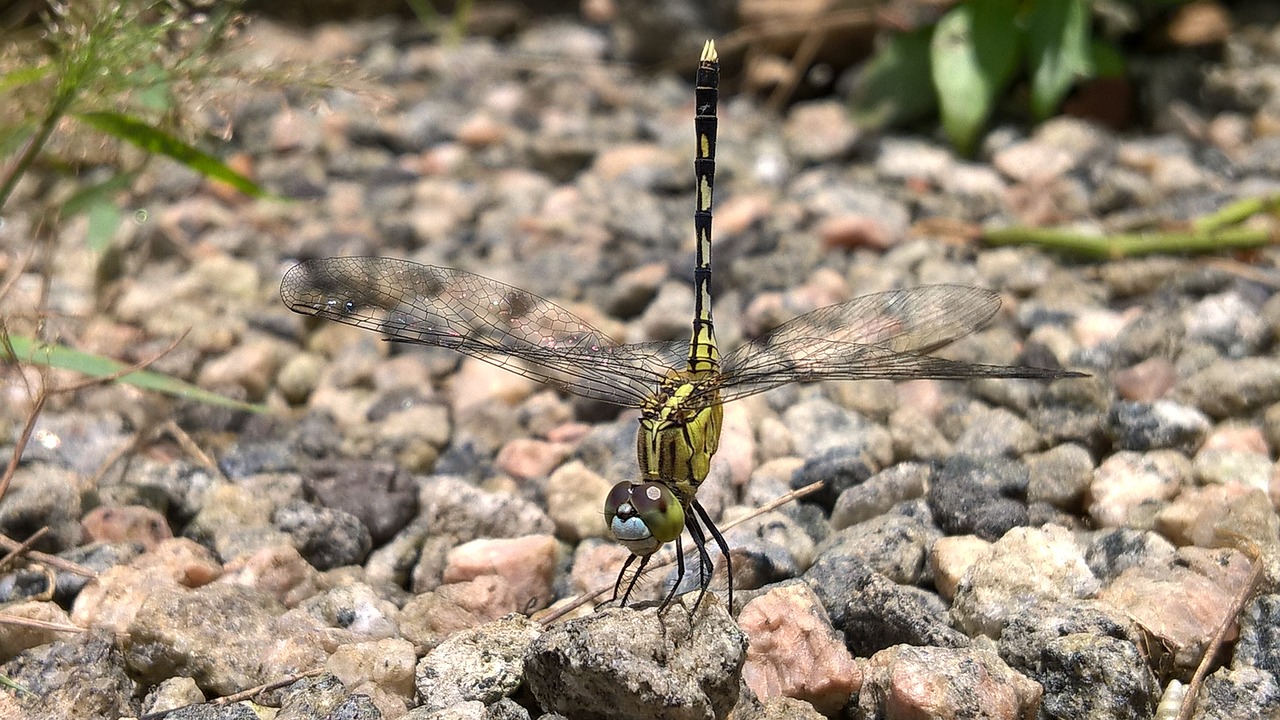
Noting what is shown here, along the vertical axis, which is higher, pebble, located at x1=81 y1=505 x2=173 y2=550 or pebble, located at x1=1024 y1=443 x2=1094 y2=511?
pebble, located at x1=1024 y1=443 x2=1094 y2=511

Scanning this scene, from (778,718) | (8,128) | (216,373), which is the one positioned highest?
(8,128)

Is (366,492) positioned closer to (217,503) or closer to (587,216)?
(217,503)

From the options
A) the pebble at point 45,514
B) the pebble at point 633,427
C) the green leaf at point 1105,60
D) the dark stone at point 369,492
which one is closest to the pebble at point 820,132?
the pebble at point 633,427

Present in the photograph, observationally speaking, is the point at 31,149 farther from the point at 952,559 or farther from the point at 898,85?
the point at 898,85

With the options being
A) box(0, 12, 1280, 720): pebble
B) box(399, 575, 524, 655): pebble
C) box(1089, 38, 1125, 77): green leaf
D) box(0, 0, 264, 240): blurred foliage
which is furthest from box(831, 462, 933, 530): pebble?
box(1089, 38, 1125, 77): green leaf

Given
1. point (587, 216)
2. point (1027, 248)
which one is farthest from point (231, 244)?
A: point (1027, 248)

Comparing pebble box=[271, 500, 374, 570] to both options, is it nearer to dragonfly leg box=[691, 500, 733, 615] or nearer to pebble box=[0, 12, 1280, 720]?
pebble box=[0, 12, 1280, 720]

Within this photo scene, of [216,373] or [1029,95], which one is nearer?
[216,373]
